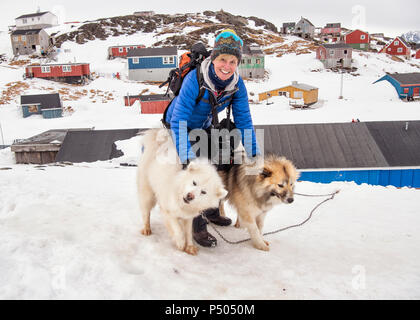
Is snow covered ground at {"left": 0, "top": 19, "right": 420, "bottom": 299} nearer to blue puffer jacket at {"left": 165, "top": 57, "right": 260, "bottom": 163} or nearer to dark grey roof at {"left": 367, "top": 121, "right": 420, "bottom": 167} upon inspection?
blue puffer jacket at {"left": 165, "top": 57, "right": 260, "bottom": 163}

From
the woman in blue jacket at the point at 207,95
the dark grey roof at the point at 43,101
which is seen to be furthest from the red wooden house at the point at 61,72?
the woman in blue jacket at the point at 207,95

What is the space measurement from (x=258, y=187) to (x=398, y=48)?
68941mm

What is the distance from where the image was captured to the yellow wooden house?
32.2 meters

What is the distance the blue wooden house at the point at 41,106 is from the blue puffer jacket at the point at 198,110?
30.9 metres

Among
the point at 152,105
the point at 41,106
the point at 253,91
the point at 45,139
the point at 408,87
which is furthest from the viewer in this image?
the point at 253,91

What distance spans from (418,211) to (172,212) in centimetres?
476

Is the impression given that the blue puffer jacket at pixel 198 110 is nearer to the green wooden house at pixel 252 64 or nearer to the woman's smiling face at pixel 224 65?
the woman's smiling face at pixel 224 65

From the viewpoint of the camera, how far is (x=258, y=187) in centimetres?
368

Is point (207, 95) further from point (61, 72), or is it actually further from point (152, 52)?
point (61, 72)

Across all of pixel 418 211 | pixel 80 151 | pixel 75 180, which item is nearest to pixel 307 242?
pixel 418 211

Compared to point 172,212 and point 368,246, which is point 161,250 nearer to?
point 172,212

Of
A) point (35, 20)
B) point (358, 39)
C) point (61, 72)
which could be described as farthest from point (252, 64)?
point (35, 20)

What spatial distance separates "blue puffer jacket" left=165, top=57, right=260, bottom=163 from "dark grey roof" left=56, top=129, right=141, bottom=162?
10.4 meters

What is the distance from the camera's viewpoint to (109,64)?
49438 millimetres
